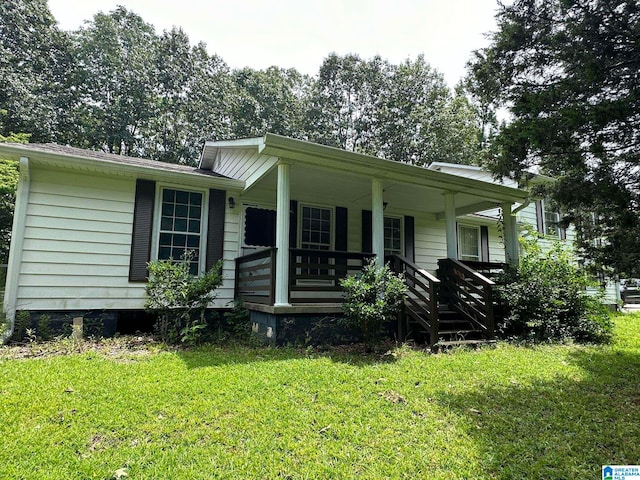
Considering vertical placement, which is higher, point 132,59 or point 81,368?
point 132,59

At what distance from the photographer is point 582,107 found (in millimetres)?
3857

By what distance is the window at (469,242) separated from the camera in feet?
36.1

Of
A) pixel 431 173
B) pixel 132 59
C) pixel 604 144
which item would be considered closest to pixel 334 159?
pixel 431 173

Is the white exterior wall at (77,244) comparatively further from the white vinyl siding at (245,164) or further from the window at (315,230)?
the window at (315,230)

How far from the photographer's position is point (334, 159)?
19.4ft

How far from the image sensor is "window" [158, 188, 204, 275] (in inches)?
271

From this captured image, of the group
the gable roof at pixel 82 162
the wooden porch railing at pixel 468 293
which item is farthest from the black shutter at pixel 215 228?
the wooden porch railing at pixel 468 293

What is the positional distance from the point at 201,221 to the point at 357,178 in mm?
3233

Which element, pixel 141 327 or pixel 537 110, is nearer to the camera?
pixel 537 110

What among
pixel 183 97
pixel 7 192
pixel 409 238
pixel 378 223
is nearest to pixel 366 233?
pixel 409 238

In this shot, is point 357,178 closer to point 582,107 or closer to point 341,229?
point 341,229

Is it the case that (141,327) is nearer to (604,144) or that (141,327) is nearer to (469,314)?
(469,314)

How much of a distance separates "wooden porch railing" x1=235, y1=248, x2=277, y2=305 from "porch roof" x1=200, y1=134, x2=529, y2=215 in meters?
1.46

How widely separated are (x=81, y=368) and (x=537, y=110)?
6243 mm
